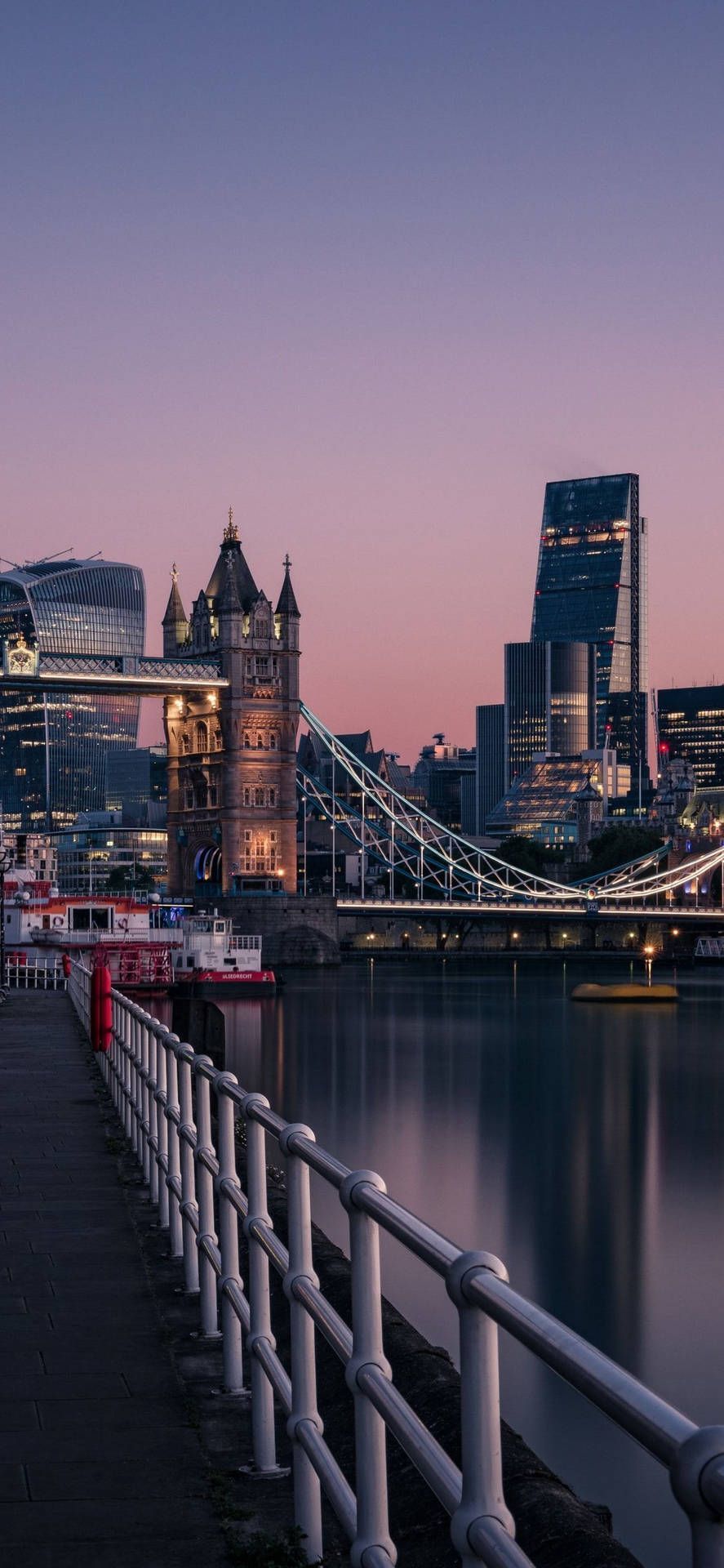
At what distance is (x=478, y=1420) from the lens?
11.7ft

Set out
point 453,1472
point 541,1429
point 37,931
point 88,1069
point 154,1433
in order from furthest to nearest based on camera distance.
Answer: point 37,931 < point 88,1069 < point 541,1429 < point 154,1433 < point 453,1472

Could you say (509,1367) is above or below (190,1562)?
below

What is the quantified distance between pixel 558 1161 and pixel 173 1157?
2779 cm

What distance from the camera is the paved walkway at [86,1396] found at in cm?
564

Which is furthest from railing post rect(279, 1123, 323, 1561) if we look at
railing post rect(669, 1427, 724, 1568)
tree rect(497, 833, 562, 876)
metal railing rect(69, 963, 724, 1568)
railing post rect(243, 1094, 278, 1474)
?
tree rect(497, 833, 562, 876)

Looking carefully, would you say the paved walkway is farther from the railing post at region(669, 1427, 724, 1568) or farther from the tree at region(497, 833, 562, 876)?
the tree at region(497, 833, 562, 876)

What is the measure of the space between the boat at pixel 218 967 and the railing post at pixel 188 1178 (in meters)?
72.0

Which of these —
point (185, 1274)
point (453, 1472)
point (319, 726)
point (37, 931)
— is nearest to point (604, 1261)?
point (185, 1274)

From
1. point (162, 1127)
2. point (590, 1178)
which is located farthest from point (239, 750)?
point (162, 1127)

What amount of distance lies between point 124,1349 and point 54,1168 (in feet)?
18.7

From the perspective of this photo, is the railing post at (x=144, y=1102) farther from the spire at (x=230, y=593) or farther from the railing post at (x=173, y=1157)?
the spire at (x=230, y=593)

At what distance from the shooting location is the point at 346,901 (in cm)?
12712

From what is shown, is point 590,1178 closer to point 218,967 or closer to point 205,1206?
point 205,1206

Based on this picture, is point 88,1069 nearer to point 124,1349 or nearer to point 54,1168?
point 54,1168
